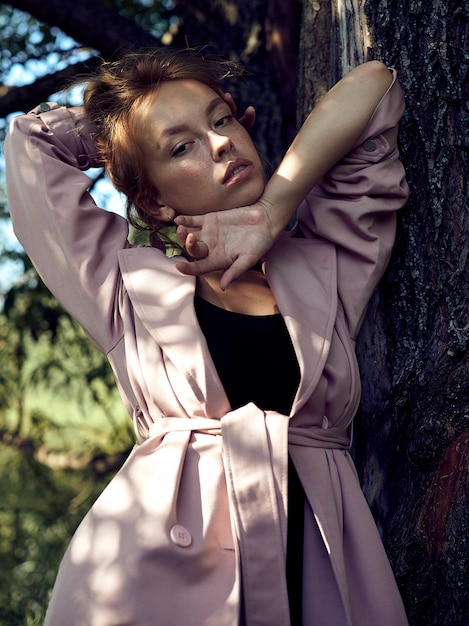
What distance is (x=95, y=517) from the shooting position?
5.91 ft

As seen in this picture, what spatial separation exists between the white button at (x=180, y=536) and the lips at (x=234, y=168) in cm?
72

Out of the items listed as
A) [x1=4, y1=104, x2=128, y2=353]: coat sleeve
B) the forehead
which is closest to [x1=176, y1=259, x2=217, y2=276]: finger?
[x1=4, y1=104, x2=128, y2=353]: coat sleeve

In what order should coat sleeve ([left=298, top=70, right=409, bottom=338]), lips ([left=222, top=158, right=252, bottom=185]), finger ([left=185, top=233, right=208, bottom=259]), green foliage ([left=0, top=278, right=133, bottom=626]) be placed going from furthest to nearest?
green foliage ([left=0, top=278, right=133, bottom=626]) < coat sleeve ([left=298, top=70, right=409, bottom=338]) < lips ([left=222, top=158, right=252, bottom=185]) < finger ([left=185, top=233, right=208, bottom=259])

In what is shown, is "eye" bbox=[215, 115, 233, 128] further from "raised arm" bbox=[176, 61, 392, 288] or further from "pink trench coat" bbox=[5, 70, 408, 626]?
"pink trench coat" bbox=[5, 70, 408, 626]

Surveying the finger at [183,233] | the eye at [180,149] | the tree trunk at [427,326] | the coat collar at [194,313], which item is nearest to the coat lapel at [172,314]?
the coat collar at [194,313]

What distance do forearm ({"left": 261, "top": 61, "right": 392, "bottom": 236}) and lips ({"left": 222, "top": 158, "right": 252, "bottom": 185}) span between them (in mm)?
81

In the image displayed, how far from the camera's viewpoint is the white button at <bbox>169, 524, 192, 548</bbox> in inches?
66.7

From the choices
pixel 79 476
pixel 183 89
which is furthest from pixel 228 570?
pixel 79 476

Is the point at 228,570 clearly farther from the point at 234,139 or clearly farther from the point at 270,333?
the point at 234,139

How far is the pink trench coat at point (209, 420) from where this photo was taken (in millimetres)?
1700

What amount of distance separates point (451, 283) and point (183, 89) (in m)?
0.75

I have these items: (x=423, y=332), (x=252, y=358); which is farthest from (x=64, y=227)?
(x=423, y=332)

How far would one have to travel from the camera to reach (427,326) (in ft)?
6.83

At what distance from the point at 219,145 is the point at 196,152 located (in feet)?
0.19
